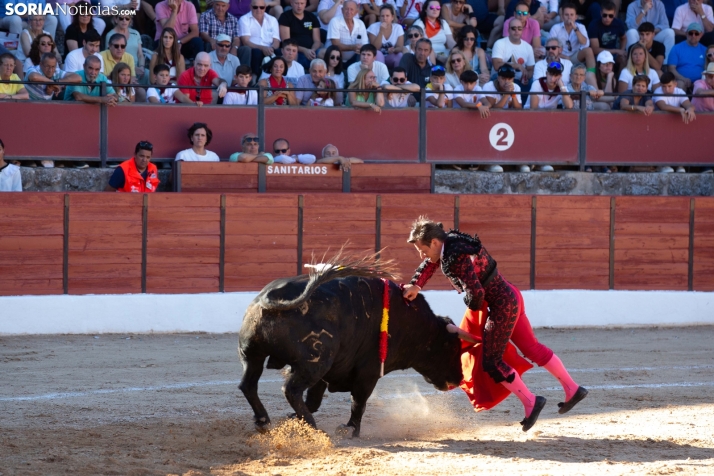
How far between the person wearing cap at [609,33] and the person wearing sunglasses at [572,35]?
0.22 metres

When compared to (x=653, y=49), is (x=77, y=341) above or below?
below

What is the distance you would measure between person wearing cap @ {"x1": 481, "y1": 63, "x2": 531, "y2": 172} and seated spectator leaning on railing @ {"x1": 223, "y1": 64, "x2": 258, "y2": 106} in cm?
282

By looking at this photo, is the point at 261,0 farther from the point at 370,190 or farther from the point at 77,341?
the point at 77,341

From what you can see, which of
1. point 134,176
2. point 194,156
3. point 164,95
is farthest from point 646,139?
point 134,176

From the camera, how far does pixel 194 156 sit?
34.0 feet

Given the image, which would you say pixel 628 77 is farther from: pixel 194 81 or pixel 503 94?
pixel 194 81

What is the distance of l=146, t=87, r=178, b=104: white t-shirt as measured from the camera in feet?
34.6

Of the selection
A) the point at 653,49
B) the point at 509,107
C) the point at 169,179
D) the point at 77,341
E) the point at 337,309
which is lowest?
the point at 77,341

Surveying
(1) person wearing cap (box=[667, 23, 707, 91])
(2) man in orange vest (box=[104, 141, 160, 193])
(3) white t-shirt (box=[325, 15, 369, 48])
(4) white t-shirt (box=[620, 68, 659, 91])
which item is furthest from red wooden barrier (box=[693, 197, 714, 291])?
(2) man in orange vest (box=[104, 141, 160, 193])

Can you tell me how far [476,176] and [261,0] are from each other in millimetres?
3351

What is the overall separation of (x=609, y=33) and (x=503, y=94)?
8.11 feet

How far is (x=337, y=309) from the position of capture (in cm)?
512

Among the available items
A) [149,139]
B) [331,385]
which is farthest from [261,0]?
[331,385]

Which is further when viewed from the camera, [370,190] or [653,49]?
[653,49]
